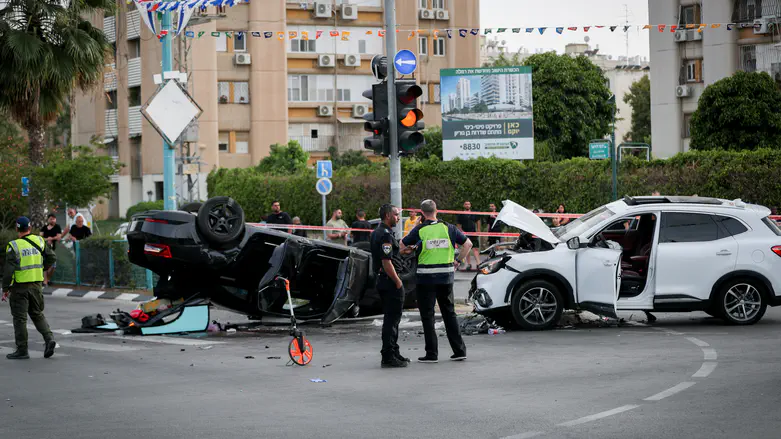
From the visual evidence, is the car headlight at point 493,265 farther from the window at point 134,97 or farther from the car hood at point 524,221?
the window at point 134,97

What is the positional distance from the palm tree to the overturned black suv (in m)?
12.2

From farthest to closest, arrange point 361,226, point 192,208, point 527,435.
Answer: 1. point 361,226
2. point 192,208
3. point 527,435

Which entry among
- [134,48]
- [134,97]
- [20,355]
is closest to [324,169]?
[20,355]

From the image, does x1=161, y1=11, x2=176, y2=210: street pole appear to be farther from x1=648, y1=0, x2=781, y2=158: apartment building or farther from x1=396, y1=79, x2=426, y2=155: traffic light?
x1=648, y1=0, x2=781, y2=158: apartment building

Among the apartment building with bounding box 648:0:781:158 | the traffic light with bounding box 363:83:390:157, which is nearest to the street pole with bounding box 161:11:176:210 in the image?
the traffic light with bounding box 363:83:390:157

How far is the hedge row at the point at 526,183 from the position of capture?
28234mm

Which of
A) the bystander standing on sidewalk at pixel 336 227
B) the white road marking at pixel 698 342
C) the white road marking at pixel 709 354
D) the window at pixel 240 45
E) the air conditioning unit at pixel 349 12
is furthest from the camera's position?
the air conditioning unit at pixel 349 12

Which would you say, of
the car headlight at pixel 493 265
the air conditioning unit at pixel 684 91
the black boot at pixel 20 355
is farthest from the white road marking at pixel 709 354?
the air conditioning unit at pixel 684 91

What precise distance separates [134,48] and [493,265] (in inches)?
1781

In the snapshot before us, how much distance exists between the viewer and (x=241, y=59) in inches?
2135

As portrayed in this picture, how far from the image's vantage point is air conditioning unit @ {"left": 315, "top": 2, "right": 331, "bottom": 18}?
2210 inches

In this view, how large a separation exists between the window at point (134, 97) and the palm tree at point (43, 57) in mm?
30224

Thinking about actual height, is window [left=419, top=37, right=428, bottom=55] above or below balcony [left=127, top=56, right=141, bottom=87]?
above

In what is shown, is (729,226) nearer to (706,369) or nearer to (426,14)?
(706,369)
